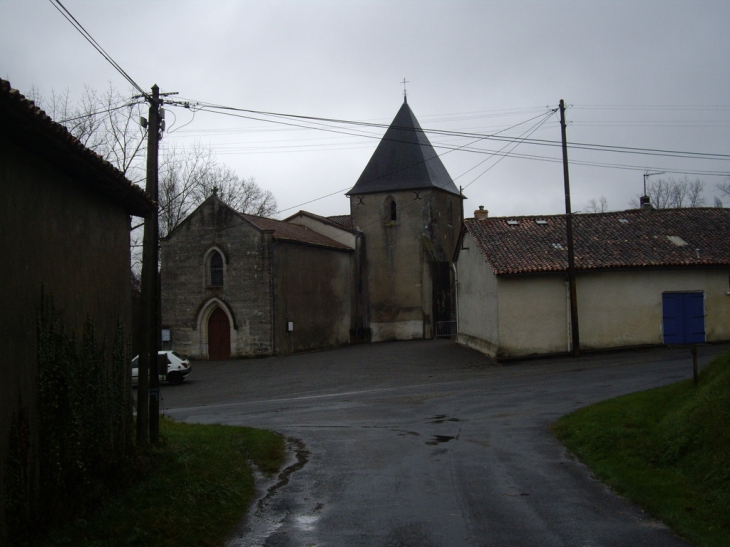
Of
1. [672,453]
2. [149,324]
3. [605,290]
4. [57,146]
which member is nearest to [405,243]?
[605,290]

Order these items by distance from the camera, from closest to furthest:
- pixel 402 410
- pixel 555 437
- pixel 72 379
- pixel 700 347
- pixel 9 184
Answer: pixel 9 184 → pixel 72 379 → pixel 555 437 → pixel 402 410 → pixel 700 347

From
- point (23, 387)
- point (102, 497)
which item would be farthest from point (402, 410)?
point (23, 387)

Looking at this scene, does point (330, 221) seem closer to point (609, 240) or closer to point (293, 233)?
point (293, 233)

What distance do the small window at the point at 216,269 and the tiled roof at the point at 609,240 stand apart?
13614 millimetres

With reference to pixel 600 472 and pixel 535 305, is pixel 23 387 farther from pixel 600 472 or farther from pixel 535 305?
pixel 535 305

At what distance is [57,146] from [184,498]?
413 centimetres

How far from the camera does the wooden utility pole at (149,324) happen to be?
11.7 metres

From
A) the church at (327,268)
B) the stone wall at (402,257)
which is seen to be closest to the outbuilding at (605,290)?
the church at (327,268)

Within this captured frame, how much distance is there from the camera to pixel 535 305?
93.1ft

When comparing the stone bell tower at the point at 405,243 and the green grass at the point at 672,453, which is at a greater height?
the stone bell tower at the point at 405,243

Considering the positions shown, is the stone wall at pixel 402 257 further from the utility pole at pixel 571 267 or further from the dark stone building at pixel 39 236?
the dark stone building at pixel 39 236

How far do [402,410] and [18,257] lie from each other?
12.2m

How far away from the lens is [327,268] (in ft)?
137

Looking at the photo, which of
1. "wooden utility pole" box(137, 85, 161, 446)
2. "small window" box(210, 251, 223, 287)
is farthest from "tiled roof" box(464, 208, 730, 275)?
"wooden utility pole" box(137, 85, 161, 446)
